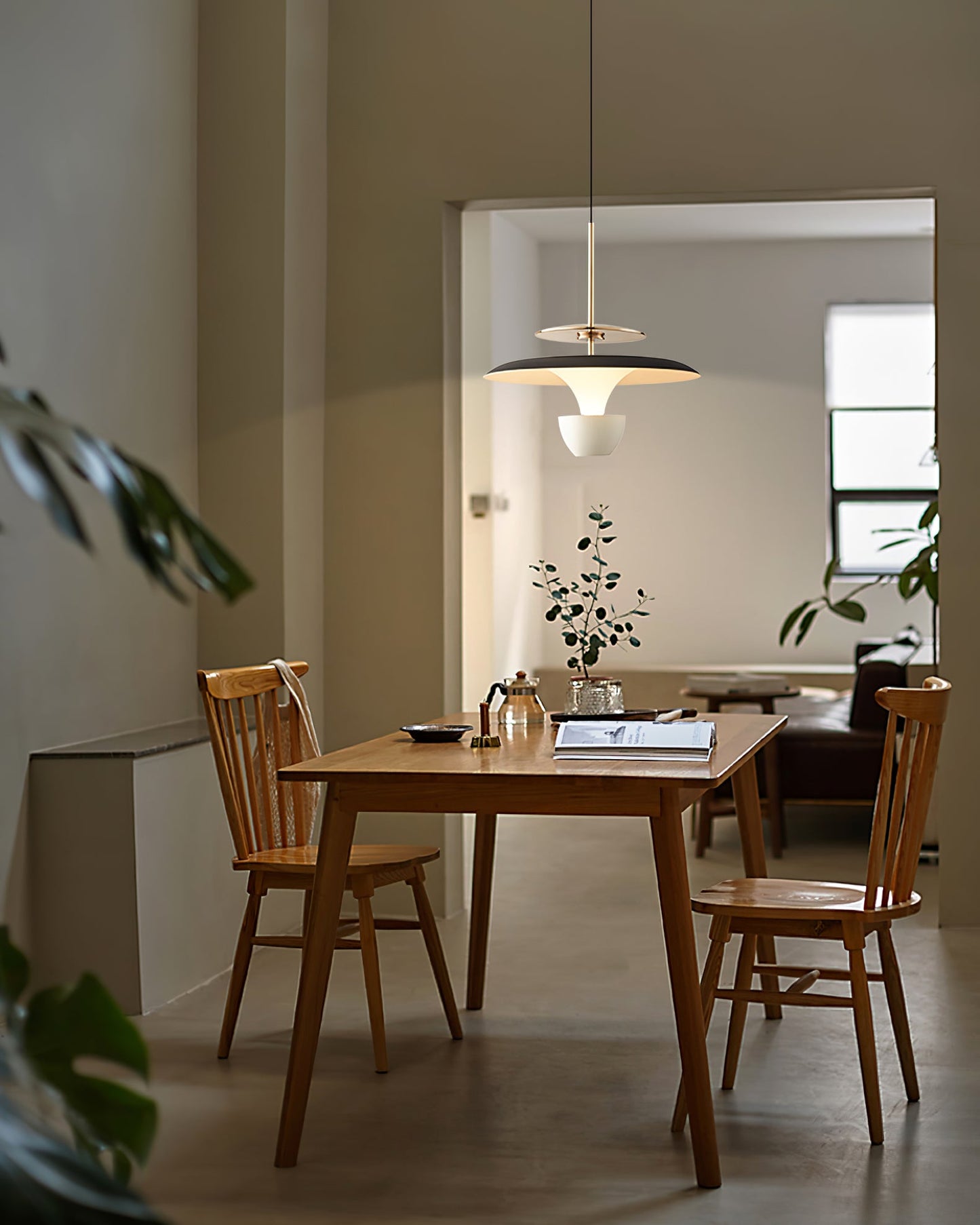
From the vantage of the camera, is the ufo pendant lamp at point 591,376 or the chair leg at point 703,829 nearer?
the ufo pendant lamp at point 591,376

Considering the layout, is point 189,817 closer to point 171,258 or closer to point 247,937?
point 247,937

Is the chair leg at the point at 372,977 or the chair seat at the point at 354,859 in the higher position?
the chair seat at the point at 354,859

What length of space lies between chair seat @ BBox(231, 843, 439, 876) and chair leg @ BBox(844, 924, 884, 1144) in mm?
1000

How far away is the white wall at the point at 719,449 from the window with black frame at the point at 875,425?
13 centimetres

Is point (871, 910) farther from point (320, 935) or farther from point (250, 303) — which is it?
point (250, 303)

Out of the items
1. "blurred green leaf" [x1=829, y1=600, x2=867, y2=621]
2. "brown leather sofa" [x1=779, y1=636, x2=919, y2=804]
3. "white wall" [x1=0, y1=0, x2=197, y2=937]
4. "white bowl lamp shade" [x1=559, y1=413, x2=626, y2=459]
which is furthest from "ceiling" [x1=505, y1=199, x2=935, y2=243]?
"white bowl lamp shade" [x1=559, y1=413, x2=626, y2=459]

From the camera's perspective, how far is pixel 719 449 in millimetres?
8898

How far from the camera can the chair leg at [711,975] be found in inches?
105

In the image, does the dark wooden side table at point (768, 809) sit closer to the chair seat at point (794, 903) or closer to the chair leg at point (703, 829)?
the chair leg at point (703, 829)

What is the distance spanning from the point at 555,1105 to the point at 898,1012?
0.70 metres

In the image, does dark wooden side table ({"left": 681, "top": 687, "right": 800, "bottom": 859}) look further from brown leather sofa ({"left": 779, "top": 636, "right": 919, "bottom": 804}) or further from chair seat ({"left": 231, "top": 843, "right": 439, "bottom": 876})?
chair seat ({"left": 231, "top": 843, "right": 439, "bottom": 876})

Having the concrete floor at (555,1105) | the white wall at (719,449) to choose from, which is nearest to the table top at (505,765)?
the concrete floor at (555,1105)

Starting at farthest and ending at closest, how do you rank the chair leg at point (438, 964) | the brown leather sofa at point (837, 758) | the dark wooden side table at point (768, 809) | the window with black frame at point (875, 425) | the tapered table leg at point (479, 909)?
1. the window with black frame at point (875, 425)
2. the brown leather sofa at point (837, 758)
3. the dark wooden side table at point (768, 809)
4. the tapered table leg at point (479, 909)
5. the chair leg at point (438, 964)

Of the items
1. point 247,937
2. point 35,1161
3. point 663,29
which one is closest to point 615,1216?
point 247,937
